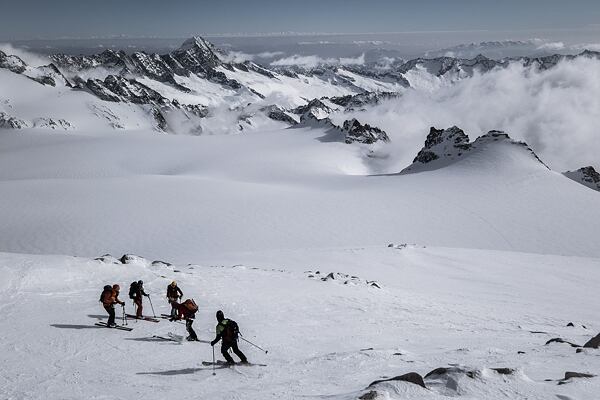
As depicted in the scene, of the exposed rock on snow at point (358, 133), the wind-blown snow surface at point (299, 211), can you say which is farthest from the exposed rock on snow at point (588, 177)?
the exposed rock on snow at point (358, 133)

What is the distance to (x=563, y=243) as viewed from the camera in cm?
4450

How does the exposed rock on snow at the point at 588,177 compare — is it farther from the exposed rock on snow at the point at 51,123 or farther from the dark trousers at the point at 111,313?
the exposed rock on snow at the point at 51,123

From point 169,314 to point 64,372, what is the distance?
5947mm

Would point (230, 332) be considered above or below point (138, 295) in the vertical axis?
below

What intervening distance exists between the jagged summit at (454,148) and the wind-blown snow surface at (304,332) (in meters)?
51.6

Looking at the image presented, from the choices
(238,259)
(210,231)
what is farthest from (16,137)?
(238,259)

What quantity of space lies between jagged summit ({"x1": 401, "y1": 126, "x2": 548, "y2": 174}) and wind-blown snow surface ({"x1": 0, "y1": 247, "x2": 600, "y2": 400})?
51.6 m

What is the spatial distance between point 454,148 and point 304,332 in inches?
3166

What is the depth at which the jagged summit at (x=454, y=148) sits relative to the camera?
7719 centimetres

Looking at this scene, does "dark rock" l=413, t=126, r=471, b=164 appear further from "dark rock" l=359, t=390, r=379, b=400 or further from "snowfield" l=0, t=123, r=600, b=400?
"dark rock" l=359, t=390, r=379, b=400

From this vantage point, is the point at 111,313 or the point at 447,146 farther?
the point at 447,146

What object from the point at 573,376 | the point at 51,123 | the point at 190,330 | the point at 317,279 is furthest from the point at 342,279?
the point at 51,123

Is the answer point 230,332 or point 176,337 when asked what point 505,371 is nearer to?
point 230,332

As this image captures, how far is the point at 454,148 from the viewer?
88312 mm
